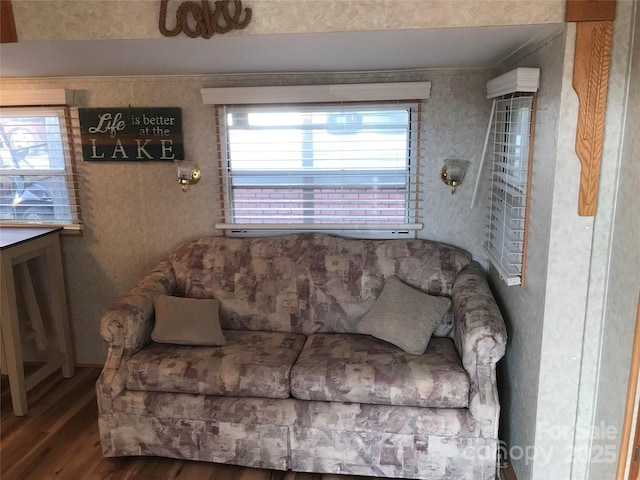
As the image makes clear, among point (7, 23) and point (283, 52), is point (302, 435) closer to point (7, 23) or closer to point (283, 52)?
point (283, 52)

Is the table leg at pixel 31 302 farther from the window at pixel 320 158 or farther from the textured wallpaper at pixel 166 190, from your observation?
the window at pixel 320 158

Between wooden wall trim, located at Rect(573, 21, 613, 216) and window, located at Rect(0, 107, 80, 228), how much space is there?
10.1 feet

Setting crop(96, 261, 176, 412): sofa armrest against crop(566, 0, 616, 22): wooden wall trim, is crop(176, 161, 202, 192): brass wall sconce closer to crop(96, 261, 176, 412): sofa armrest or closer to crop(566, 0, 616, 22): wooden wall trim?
crop(96, 261, 176, 412): sofa armrest

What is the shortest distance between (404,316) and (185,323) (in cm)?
121

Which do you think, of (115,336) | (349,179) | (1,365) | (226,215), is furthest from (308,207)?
(1,365)

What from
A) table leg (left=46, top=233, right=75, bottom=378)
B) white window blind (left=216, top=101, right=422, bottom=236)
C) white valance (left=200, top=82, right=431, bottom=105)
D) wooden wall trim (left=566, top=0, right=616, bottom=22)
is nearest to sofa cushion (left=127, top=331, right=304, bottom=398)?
white window blind (left=216, top=101, right=422, bottom=236)

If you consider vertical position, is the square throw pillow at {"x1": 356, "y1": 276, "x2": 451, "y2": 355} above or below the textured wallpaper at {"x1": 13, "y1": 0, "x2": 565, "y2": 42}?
below

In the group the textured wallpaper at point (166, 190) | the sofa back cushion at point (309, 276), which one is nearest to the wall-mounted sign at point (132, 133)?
the textured wallpaper at point (166, 190)

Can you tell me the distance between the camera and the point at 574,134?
1924mm

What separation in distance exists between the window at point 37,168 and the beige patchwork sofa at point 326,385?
1.02m

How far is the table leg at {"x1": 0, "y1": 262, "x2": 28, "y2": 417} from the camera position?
299cm

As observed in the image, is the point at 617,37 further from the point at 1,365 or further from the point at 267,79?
the point at 1,365

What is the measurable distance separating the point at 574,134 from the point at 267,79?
1.95 m

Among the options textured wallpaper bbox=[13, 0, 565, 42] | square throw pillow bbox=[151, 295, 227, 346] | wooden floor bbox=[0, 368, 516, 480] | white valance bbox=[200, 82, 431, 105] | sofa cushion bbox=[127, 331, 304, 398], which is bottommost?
wooden floor bbox=[0, 368, 516, 480]
